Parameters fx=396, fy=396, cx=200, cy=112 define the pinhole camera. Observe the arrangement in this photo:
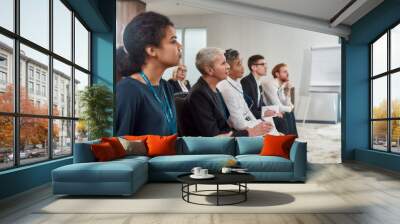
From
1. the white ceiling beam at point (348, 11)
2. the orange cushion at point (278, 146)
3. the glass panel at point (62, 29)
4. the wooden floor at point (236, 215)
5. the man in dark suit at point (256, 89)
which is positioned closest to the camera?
the wooden floor at point (236, 215)

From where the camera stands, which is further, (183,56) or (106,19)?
(183,56)

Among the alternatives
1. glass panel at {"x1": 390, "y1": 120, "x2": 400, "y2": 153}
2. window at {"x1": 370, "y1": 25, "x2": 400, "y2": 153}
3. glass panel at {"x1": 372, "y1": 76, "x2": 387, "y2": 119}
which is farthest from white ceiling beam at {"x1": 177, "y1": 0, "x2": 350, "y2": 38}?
glass panel at {"x1": 390, "y1": 120, "x2": 400, "y2": 153}

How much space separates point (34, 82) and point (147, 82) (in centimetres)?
297

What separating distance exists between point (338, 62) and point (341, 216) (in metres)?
6.78

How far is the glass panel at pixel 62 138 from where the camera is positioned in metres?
6.78

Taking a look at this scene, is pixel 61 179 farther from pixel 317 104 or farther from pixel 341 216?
pixel 317 104

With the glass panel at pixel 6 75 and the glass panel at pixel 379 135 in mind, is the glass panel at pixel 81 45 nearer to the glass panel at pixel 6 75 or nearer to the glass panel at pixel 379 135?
the glass panel at pixel 6 75

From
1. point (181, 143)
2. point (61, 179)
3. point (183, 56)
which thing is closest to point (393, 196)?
point (181, 143)

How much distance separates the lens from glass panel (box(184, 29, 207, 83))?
30.5 feet

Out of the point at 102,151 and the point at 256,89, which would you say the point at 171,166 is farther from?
the point at 256,89

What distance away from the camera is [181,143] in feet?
23.9

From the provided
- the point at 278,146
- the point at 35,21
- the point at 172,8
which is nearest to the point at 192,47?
the point at 172,8

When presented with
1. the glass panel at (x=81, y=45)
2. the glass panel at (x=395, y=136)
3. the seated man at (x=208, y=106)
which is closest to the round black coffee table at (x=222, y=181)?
the seated man at (x=208, y=106)

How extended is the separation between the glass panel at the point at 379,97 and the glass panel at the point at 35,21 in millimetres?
7383
